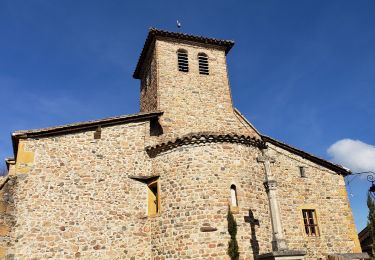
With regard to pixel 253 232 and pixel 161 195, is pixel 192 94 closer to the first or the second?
pixel 161 195

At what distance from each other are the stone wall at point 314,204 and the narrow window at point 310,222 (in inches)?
6.7

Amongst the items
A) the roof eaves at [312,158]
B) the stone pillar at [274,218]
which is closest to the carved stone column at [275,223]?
the stone pillar at [274,218]

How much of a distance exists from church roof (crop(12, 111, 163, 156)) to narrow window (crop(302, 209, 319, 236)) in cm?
800

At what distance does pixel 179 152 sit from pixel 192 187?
1.47m

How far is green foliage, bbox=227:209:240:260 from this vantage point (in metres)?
10.9

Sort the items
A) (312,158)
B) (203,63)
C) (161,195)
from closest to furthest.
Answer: (161,195) → (312,158) → (203,63)

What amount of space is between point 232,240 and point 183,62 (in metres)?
9.61

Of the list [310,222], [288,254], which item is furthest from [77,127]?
[310,222]

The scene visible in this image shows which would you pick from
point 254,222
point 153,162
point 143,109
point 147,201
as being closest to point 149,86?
point 143,109

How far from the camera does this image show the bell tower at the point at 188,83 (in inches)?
627

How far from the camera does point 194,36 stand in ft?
58.9

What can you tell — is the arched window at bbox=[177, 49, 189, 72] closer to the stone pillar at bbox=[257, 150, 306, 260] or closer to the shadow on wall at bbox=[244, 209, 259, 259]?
the stone pillar at bbox=[257, 150, 306, 260]

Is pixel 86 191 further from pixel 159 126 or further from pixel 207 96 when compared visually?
Result: pixel 207 96

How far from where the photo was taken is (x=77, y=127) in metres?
13.1
